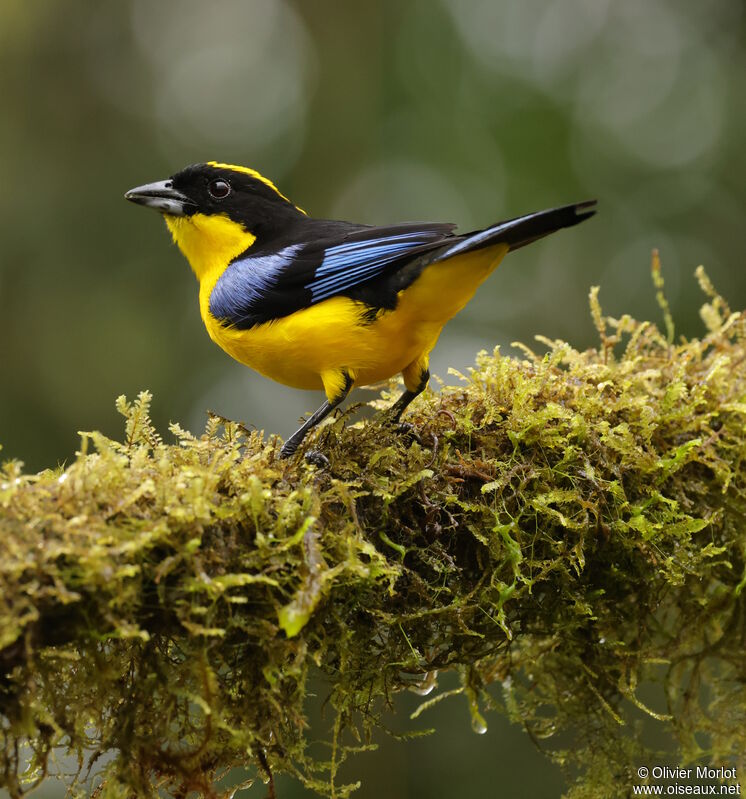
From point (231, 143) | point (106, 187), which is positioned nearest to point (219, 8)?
point (231, 143)

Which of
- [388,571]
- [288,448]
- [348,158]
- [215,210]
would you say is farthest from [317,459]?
[348,158]

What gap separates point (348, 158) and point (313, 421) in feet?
22.4

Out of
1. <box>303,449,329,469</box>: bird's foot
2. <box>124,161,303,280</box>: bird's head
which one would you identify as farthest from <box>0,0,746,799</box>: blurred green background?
<box>303,449,329,469</box>: bird's foot

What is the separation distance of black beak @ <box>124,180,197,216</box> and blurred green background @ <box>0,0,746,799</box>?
4063mm

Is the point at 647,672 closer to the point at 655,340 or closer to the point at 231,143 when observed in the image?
the point at 655,340

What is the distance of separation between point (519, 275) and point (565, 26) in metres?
2.89

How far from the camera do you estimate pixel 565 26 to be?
30.9 ft

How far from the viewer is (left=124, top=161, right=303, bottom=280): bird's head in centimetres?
393

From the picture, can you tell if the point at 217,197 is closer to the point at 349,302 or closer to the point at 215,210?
the point at 215,210

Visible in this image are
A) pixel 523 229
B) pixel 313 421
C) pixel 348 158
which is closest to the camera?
pixel 523 229

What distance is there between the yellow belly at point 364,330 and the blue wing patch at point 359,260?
63mm

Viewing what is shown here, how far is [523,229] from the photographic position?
2840 millimetres

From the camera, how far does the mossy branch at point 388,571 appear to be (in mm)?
1960

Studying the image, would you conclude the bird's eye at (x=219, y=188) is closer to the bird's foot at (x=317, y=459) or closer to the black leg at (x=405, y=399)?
the black leg at (x=405, y=399)
